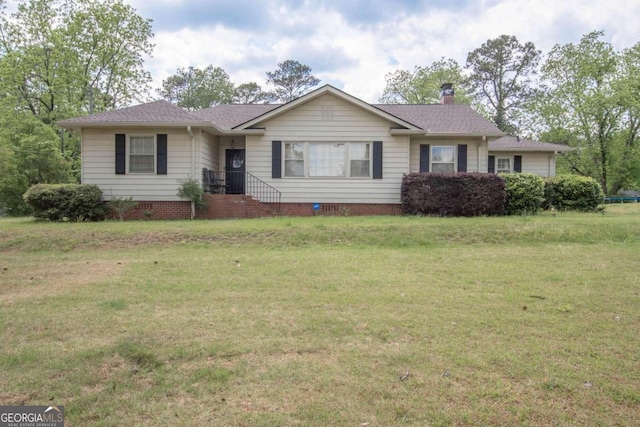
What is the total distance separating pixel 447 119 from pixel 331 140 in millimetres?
5335

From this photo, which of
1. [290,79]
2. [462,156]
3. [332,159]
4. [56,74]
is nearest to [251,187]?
[332,159]

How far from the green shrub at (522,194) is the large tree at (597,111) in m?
20.1

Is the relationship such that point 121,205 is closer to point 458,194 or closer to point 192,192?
point 192,192

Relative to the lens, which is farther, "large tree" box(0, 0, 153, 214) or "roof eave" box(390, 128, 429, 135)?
"large tree" box(0, 0, 153, 214)

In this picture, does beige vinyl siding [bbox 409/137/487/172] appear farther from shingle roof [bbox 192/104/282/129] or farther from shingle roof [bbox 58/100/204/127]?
shingle roof [bbox 58/100/204/127]

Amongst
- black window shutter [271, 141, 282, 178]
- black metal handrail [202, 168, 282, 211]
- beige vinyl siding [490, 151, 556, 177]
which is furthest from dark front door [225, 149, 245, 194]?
beige vinyl siding [490, 151, 556, 177]

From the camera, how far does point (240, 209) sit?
1383 centimetres

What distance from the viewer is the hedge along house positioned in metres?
14.1

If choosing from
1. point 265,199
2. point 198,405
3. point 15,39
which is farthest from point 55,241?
point 15,39

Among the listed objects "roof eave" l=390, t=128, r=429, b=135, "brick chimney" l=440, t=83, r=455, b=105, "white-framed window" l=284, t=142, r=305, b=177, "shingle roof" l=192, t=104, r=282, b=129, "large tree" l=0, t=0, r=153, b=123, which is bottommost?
"white-framed window" l=284, t=142, r=305, b=177

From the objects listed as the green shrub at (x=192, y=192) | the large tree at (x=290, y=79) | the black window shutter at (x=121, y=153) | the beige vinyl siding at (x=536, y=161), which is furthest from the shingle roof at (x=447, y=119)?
the large tree at (x=290, y=79)

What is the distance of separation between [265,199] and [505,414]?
12.9m

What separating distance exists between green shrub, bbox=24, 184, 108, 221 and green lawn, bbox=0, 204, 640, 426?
518 centimetres

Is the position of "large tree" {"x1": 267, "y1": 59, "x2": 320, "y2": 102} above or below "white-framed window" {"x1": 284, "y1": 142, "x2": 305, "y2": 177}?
above
